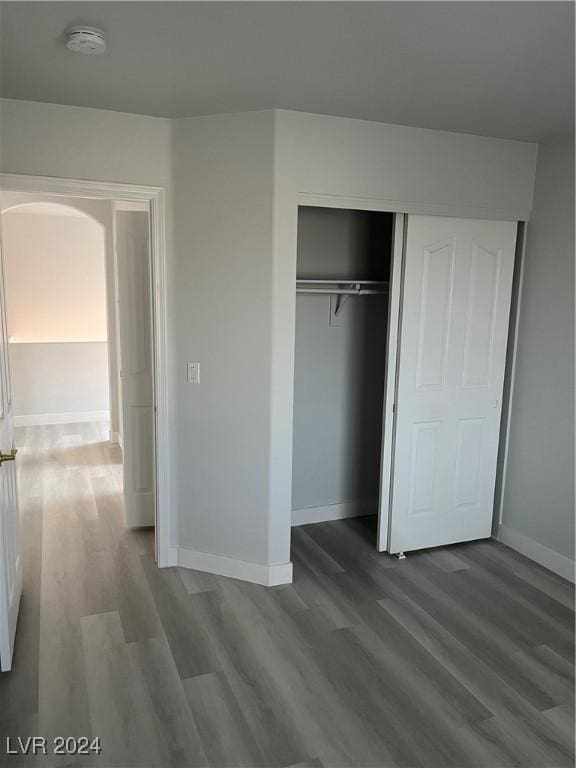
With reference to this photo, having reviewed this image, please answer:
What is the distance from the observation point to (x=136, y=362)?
386 cm

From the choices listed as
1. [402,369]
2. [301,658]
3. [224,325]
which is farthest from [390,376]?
[301,658]

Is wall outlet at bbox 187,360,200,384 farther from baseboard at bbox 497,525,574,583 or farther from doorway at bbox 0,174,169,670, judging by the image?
baseboard at bbox 497,525,574,583

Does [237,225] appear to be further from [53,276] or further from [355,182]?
[53,276]

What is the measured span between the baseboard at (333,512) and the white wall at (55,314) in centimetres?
382

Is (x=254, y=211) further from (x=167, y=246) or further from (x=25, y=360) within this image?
(x=25, y=360)

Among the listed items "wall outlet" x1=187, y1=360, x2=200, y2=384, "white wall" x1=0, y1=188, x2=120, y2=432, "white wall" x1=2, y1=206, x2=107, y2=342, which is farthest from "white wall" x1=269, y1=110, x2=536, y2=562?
"white wall" x1=2, y1=206, x2=107, y2=342

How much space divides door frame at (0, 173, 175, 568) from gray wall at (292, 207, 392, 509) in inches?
38.1

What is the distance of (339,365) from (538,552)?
5.59ft

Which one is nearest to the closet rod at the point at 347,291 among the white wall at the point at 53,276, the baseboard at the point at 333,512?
the baseboard at the point at 333,512

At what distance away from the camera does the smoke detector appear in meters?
1.98

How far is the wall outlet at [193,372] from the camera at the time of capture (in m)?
3.21

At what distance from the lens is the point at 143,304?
3766mm

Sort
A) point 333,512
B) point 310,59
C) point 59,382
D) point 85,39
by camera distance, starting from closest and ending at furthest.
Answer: point 85,39 < point 310,59 < point 333,512 < point 59,382

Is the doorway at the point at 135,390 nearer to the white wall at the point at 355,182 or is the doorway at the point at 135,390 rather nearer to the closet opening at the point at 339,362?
the white wall at the point at 355,182
